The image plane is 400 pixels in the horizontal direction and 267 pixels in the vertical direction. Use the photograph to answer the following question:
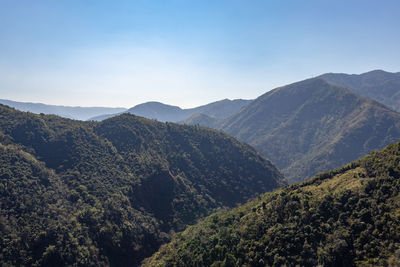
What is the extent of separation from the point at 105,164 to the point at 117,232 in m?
39.1

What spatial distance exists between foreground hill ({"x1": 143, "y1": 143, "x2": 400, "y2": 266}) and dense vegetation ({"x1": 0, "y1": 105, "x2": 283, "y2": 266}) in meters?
26.1

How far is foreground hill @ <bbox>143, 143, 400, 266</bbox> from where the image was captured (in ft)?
137

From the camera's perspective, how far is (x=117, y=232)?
3273 inches

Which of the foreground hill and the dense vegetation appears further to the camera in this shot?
the dense vegetation

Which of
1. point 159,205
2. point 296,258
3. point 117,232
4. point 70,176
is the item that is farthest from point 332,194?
point 70,176

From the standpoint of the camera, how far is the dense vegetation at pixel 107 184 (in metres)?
70.8

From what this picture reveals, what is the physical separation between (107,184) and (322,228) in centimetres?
8180

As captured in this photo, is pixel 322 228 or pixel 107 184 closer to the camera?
pixel 322 228

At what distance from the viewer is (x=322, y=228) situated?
4891cm

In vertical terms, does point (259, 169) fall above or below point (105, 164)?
below

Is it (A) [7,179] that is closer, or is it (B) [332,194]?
(B) [332,194]

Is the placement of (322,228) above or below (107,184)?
below

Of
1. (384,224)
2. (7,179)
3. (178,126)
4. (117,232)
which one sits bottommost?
(117,232)

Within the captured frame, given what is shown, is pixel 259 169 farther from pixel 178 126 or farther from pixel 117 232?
pixel 117 232
